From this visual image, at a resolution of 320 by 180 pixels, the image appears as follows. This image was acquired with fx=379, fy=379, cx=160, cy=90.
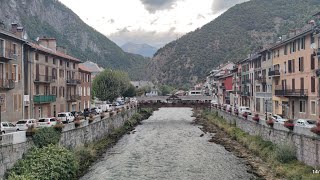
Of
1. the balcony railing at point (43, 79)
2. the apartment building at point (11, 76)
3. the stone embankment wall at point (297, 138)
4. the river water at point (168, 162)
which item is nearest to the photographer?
the stone embankment wall at point (297, 138)

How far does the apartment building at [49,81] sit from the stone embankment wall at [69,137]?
10.5 metres

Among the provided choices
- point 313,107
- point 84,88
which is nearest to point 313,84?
point 313,107

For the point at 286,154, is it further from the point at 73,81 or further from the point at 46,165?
the point at 73,81

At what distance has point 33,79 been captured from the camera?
55.8 m

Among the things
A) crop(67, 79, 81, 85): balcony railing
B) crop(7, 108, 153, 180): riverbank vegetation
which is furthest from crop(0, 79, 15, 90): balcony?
crop(67, 79, 81, 85): balcony railing

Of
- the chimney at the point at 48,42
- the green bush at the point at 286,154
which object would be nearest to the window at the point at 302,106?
the green bush at the point at 286,154

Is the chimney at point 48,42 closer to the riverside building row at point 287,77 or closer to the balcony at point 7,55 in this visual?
the balcony at point 7,55

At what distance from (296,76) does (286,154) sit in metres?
30.2

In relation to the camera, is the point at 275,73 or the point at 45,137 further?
the point at 275,73

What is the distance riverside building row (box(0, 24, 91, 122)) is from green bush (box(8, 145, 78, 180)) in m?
18.8

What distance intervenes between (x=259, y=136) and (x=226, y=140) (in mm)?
10725

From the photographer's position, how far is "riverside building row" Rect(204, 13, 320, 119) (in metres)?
51.5

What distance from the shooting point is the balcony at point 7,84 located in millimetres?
44469

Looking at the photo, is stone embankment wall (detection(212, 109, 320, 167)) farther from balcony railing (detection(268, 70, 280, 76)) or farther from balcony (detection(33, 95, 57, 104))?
balcony (detection(33, 95, 57, 104))
